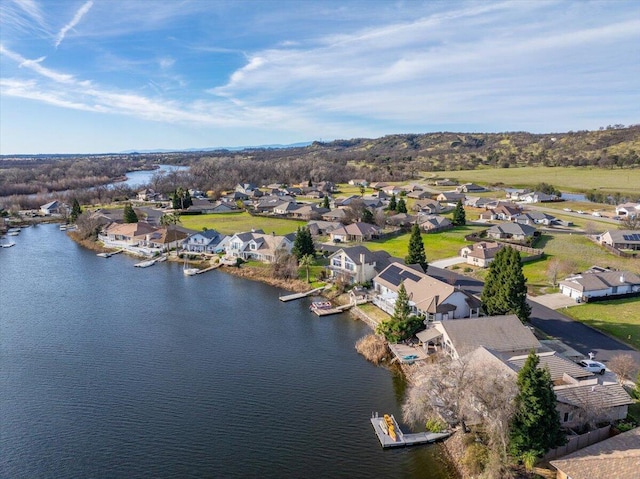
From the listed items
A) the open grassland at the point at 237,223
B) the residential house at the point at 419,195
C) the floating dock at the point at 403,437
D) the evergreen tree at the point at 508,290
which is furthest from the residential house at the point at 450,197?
the floating dock at the point at 403,437

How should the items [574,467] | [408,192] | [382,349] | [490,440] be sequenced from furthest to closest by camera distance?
1. [408,192]
2. [382,349]
3. [490,440]
4. [574,467]

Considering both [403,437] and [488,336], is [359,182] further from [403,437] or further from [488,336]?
[403,437]

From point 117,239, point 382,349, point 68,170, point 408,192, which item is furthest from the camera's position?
point 68,170

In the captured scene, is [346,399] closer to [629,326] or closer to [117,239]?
[629,326]

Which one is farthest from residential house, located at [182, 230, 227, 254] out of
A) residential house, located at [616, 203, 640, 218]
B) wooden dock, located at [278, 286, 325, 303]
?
residential house, located at [616, 203, 640, 218]

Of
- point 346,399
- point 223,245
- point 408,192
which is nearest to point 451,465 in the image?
point 346,399

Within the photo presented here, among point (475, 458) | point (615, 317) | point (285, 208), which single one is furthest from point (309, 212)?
point (475, 458)

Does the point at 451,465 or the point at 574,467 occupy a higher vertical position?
the point at 574,467

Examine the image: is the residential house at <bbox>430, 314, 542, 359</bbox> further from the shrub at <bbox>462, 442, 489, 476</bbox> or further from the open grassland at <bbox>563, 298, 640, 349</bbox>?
the open grassland at <bbox>563, 298, 640, 349</bbox>
